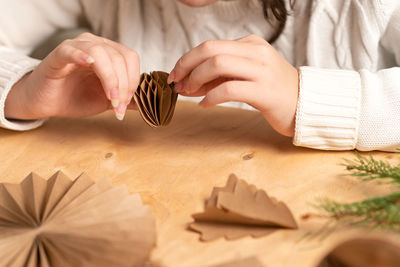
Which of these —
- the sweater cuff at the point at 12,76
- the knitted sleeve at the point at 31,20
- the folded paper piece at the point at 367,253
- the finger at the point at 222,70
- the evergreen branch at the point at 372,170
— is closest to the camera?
the folded paper piece at the point at 367,253

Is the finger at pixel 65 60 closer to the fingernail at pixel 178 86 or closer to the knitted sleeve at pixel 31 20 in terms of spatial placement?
the fingernail at pixel 178 86

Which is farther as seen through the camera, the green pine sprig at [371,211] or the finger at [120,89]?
the finger at [120,89]

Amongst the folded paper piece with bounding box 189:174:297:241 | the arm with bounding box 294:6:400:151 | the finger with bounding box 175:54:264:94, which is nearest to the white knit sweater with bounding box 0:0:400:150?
the arm with bounding box 294:6:400:151

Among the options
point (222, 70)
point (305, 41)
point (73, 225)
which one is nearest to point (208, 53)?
point (222, 70)

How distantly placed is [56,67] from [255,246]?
0.50m

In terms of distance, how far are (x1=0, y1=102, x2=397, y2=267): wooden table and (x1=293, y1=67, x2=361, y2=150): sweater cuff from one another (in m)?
0.02

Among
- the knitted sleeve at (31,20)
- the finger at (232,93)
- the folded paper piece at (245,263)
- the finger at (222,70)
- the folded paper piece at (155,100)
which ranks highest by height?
the finger at (222,70)

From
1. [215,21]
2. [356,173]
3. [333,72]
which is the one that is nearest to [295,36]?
[215,21]

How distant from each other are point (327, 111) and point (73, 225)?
1.61 ft

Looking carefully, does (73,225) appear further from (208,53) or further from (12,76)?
(12,76)

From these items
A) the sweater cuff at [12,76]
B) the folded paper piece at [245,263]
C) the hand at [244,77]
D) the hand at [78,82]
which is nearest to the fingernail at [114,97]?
the hand at [78,82]

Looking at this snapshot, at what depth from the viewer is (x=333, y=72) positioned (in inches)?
32.9

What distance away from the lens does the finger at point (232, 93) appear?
2.45 ft

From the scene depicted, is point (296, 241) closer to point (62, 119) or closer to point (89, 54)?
point (89, 54)
